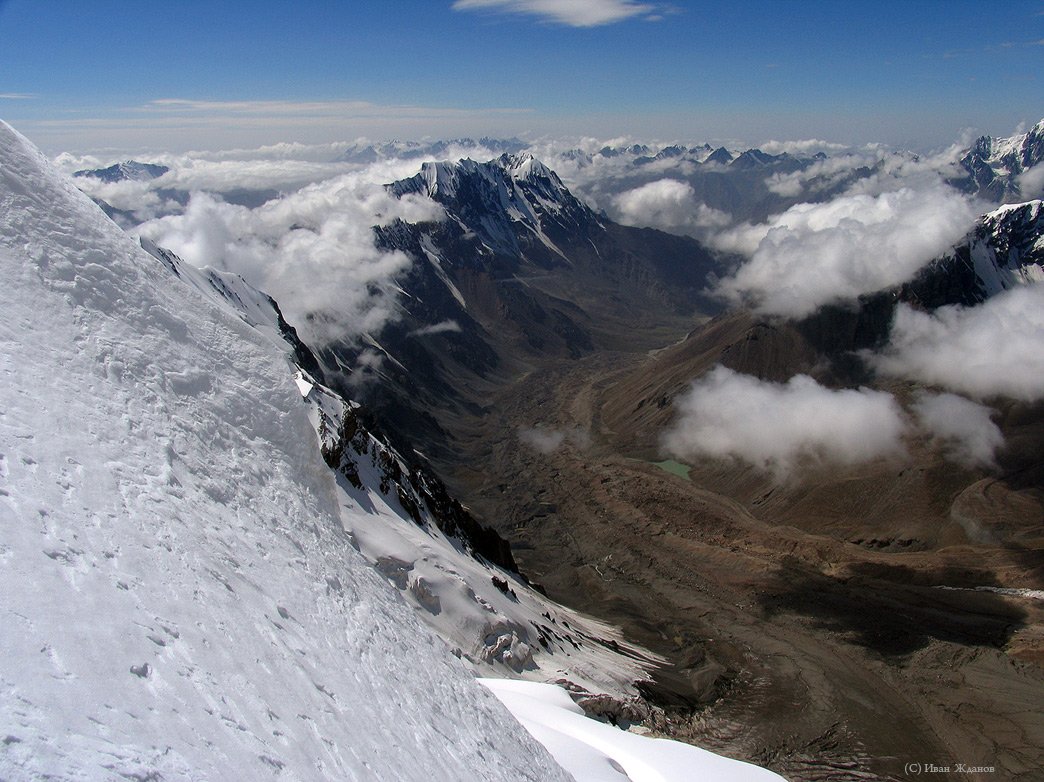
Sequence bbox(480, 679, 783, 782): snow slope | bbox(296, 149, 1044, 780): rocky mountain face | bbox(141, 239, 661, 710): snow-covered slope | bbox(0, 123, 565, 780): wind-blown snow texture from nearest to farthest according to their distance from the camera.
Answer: bbox(0, 123, 565, 780): wind-blown snow texture
bbox(480, 679, 783, 782): snow slope
bbox(141, 239, 661, 710): snow-covered slope
bbox(296, 149, 1044, 780): rocky mountain face

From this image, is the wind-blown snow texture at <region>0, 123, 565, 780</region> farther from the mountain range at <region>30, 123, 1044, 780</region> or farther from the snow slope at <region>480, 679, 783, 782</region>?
the mountain range at <region>30, 123, 1044, 780</region>

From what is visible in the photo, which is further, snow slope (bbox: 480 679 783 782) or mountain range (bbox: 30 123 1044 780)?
mountain range (bbox: 30 123 1044 780)

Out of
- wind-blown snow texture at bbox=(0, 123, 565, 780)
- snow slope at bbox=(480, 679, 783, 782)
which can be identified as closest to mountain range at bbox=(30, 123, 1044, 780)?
snow slope at bbox=(480, 679, 783, 782)

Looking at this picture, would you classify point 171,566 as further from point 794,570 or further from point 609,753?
point 794,570

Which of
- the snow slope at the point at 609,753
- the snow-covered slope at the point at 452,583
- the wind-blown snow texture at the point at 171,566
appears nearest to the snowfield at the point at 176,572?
the wind-blown snow texture at the point at 171,566

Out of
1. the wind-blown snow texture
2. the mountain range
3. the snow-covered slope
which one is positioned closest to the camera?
the wind-blown snow texture

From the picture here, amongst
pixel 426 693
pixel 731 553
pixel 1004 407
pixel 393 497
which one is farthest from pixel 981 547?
pixel 426 693

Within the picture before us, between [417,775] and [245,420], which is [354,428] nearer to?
[245,420]
